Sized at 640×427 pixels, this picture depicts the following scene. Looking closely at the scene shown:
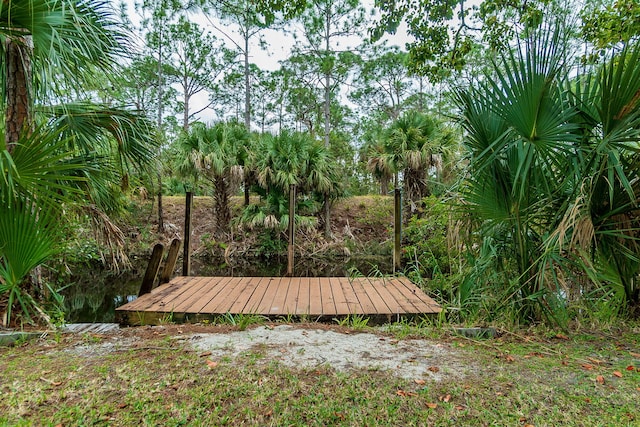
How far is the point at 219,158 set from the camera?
9.24 metres

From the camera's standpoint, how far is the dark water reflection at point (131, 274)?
5.14 metres

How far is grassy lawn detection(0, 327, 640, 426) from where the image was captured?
1.42 meters

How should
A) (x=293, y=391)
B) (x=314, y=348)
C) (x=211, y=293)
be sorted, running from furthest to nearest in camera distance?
1. (x=211, y=293)
2. (x=314, y=348)
3. (x=293, y=391)

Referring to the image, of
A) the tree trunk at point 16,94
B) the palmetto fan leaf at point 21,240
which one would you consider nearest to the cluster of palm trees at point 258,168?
the tree trunk at point 16,94

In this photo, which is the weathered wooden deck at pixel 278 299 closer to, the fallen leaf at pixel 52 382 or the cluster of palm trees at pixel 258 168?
the fallen leaf at pixel 52 382

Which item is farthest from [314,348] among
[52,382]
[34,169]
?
[34,169]

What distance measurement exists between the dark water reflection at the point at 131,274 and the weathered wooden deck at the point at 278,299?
1.33ft

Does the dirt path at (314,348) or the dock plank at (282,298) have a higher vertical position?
the dirt path at (314,348)

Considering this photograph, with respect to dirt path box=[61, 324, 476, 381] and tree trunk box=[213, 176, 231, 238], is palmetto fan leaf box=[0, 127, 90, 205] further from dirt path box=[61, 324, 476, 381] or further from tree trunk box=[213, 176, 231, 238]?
tree trunk box=[213, 176, 231, 238]

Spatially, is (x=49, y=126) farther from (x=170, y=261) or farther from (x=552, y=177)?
(x=552, y=177)

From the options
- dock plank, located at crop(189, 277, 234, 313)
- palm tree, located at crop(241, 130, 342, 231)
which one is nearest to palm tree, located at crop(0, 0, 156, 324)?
dock plank, located at crop(189, 277, 234, 313)

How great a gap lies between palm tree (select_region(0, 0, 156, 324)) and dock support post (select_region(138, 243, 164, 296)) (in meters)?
0.80

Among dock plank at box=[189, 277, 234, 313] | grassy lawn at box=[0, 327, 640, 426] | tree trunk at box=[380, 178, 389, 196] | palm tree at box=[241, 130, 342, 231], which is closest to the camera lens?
grassy lawn at box=[0, 327, 640, 426]

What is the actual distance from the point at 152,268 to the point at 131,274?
16.3 ft
